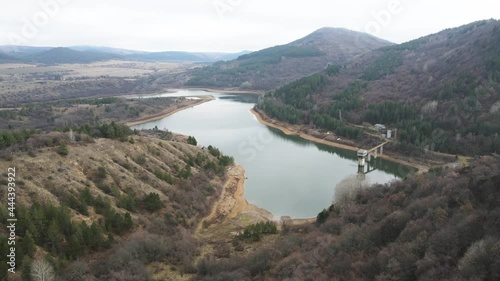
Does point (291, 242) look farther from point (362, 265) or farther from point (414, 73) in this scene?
point (414, 73)

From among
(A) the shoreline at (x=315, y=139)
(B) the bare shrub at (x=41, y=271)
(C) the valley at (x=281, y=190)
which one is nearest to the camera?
(C) the valley at (x=281, y=190)

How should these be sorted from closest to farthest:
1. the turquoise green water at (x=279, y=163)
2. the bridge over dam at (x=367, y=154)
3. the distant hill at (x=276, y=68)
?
the turquoise green water at (x=279, y=163) < the bridge over dam at (x=367, y=154) < the distant hill at (x=276, y=68)

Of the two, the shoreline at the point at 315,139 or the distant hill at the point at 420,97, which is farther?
the distant hill at the point at 420,97

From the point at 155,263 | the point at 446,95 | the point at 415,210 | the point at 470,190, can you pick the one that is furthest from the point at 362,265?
the point at 446,95

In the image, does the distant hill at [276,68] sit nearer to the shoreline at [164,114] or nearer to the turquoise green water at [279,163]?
the shoreline at [164,114]

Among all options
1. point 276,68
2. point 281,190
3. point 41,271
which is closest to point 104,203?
point 41,271

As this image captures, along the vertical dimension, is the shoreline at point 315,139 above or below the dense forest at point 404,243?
below

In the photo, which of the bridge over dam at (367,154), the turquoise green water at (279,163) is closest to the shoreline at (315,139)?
the bridge over dam at (367,154)
